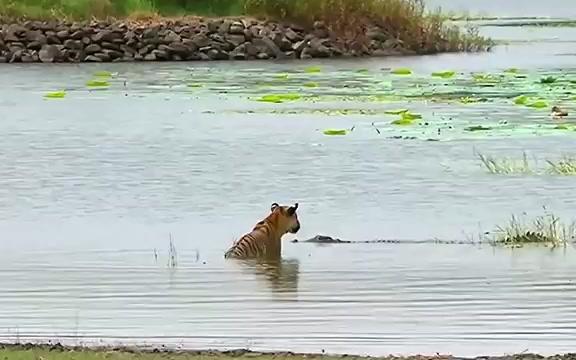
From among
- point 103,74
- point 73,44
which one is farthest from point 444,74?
point 73,44

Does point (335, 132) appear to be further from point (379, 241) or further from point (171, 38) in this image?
point (171, 38)

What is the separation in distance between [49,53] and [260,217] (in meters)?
30.1

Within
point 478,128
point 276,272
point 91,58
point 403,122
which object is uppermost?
point 276,272

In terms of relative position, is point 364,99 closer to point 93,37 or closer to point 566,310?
point 93,37

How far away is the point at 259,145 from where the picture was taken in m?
25.5

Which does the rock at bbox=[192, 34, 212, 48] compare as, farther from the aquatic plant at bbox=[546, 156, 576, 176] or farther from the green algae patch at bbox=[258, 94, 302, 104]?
the aquatic plant at bbox=[546, 156, 576, 176]

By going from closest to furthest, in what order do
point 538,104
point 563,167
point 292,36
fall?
1. point 563,167
2. point 538,104
3. point 292,36

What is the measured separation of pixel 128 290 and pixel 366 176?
8.62 meters

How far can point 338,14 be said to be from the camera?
162ft

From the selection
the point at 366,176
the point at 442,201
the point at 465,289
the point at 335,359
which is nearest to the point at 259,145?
the point at 366,176

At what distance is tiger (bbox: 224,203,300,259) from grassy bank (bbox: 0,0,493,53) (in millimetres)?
33481

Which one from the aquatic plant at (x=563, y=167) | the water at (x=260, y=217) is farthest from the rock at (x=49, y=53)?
the aquatic plant at (x=563, y=167)

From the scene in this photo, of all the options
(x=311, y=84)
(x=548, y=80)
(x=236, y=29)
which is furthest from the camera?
(x=236, y=29)

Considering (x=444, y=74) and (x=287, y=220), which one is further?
(x=444, y=74)
